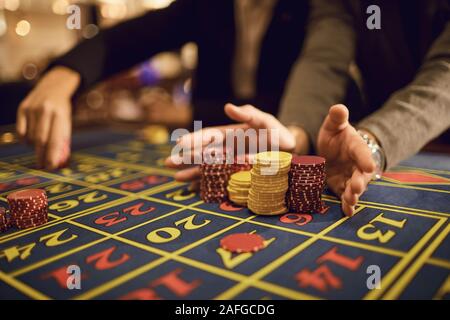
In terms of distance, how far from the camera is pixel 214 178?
61.5 inches

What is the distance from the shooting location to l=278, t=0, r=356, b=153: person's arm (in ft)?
6.92

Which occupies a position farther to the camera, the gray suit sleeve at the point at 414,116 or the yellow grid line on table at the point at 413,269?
the gray suit sleeve at the point at 414,116

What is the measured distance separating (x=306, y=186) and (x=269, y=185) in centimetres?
13

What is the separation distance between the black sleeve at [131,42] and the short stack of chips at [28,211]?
3.93ft

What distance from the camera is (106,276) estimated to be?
993 mm

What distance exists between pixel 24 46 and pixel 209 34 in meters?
7.51

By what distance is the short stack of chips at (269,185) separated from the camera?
4.55ft

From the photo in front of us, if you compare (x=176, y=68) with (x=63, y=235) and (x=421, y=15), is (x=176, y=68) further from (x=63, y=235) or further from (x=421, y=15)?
(x=63, y=235)

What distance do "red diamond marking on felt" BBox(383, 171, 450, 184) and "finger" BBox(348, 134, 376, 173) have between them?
1.41ft

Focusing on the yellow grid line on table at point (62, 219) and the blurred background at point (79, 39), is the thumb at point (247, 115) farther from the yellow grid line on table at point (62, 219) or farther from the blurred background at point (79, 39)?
the blurred background at point (79, 39)

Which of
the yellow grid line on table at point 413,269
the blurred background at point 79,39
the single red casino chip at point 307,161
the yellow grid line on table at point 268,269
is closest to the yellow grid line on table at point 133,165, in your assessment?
the single red casino chip at point 307,161

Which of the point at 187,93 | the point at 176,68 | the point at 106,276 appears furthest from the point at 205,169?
the point at 176,68

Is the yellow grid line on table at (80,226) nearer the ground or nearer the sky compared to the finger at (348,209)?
nearer the ground

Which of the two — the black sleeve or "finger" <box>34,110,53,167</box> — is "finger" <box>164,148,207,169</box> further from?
the black sleeve
